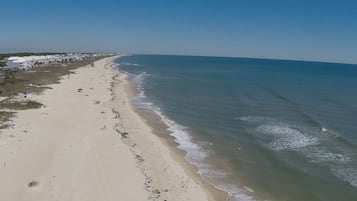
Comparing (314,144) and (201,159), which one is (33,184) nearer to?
(201,159)

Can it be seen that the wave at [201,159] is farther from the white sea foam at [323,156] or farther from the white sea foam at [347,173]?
the white sea foam at [323,156]

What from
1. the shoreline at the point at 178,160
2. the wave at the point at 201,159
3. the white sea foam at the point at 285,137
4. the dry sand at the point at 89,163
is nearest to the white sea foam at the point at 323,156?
the white sea foam at the point at 285,137

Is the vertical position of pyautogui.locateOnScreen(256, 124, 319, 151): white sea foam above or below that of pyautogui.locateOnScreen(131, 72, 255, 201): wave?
above

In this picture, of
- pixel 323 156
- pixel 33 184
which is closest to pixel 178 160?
pixel 33 184

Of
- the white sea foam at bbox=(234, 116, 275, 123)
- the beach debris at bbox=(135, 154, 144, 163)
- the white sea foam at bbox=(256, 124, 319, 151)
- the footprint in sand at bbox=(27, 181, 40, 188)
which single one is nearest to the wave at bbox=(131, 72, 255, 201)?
the beach debris at bbox=(135, 154, 144, 163)

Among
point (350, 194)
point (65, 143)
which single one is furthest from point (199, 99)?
point (350, 194)

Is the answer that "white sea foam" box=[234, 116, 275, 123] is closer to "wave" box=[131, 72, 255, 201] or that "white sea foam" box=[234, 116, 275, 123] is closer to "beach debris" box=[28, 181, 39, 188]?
"wave" box=[131, 72, 255, 201]

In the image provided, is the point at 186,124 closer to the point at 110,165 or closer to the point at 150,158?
the point at 150,158
